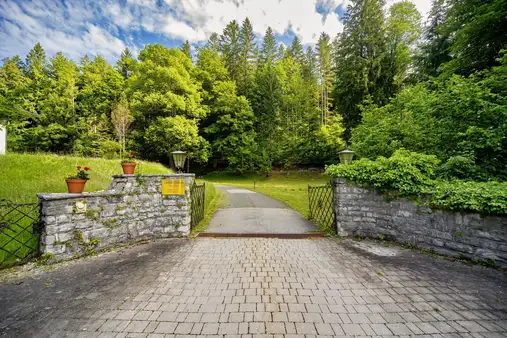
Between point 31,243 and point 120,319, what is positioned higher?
point 31,243

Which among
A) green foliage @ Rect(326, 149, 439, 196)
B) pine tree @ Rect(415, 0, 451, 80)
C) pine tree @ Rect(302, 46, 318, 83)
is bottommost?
green foliage @ Rect(326, 149, 439, 196)

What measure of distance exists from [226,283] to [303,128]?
24.7 metres

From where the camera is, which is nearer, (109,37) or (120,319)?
(120,319)

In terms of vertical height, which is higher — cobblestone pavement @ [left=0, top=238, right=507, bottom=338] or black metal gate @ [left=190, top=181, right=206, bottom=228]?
black metal gate @ [left=190, top=181, right=206, bottom=228]

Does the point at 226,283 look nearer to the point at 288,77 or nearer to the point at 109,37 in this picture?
the point at 109,37

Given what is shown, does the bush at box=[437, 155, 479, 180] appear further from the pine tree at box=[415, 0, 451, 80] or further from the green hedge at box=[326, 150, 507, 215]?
the pine tree at box=[415, 0, 451, 80]

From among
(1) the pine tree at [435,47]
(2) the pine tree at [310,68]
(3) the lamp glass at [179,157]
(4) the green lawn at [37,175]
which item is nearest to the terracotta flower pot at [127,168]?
(3) the lamp glass at [179,157]

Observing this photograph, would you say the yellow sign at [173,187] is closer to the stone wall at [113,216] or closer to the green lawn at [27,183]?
the stone wall at [113,216]

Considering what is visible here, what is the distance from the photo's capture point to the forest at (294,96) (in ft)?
19.5

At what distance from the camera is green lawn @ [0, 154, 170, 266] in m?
3.61

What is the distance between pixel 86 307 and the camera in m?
2.36

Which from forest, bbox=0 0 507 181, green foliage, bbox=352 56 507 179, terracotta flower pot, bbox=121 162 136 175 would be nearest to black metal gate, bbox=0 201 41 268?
terracotta flower pot, bbox=121 162 136 175

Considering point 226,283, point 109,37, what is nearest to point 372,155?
point 226,283

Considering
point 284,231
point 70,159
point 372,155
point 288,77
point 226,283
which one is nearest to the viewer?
point 226,283
